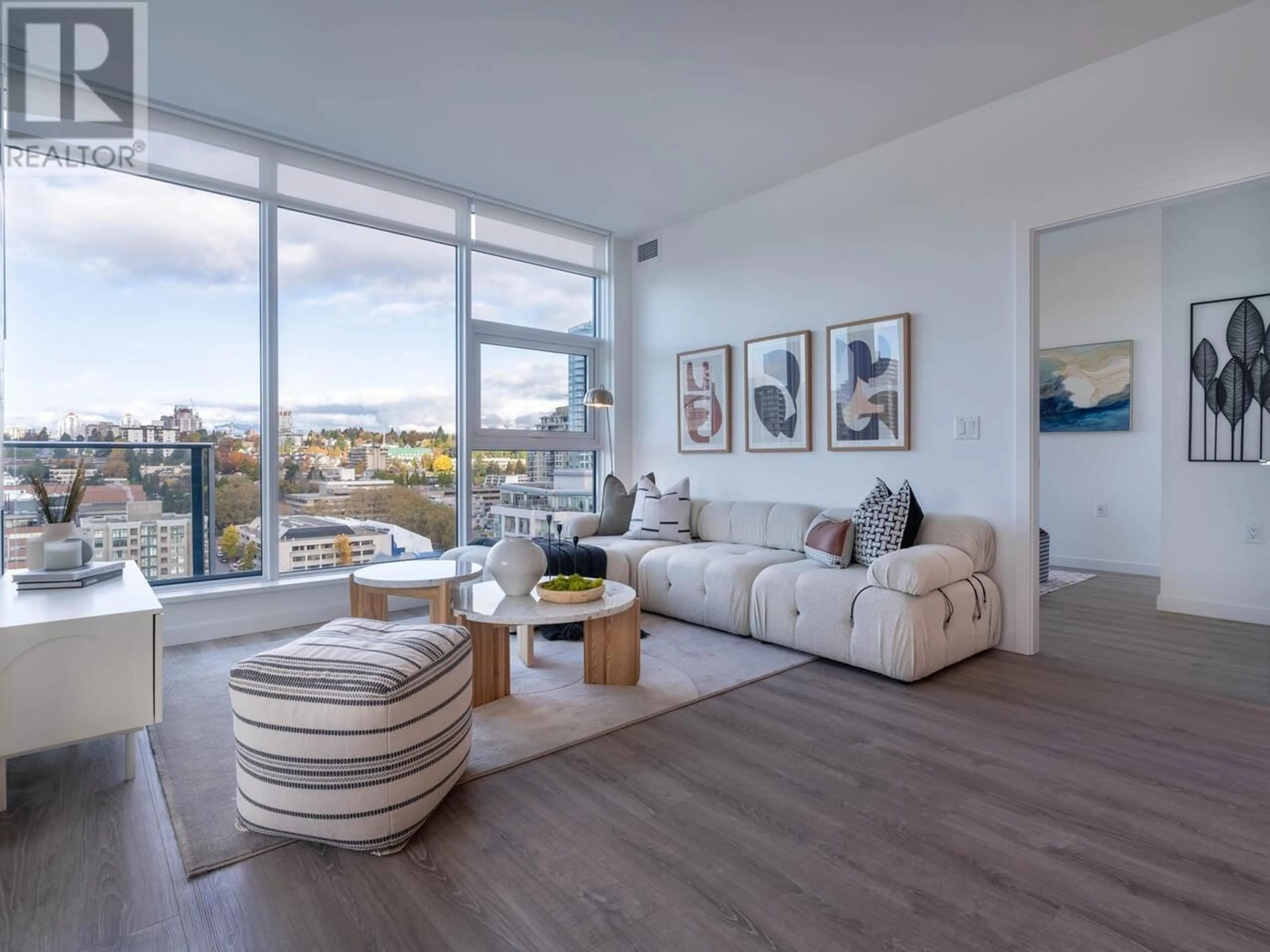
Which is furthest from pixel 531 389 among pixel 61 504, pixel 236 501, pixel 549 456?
pixel 61 504

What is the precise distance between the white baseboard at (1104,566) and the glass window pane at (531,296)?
497 centimetres

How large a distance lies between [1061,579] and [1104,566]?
2.44 feet

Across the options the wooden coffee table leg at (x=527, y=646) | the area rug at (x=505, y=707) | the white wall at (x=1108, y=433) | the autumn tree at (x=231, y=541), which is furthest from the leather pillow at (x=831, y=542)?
the autumn tree at (x=231, y=541)

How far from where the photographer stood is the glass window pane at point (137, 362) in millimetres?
3443

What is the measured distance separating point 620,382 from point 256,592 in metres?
3.37

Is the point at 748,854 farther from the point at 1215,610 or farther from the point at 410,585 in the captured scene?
the point at 1215,610

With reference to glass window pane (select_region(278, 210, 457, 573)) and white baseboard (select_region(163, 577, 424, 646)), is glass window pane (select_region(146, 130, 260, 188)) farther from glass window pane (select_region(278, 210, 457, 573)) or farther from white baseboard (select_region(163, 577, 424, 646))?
white baseboard (select_region(163, 577, 424, 646))

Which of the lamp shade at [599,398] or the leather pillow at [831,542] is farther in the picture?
the lamp shade at [599,398]

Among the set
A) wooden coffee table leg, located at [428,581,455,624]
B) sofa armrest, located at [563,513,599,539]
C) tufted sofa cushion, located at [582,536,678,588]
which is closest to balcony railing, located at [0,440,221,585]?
wooden coffee table leg, located at [428,581,455,624]

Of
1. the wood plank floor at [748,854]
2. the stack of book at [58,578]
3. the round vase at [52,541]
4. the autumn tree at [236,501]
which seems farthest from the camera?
the autumn tree at [236,501]

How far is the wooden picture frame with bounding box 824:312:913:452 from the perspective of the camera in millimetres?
4012

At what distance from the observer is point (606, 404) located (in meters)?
5.17

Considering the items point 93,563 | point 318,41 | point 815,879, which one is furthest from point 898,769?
point 318,41

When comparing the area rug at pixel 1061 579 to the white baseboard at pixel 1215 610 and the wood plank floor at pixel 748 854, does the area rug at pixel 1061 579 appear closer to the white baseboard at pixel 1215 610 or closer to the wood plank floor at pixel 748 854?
the white baseboard at pixel 1215 610
